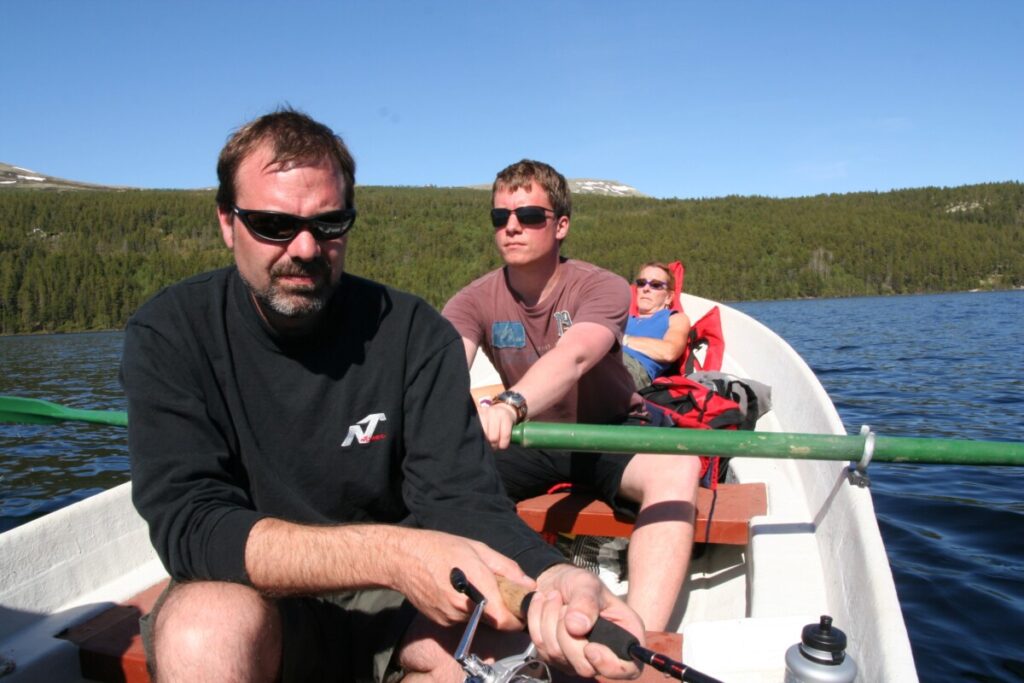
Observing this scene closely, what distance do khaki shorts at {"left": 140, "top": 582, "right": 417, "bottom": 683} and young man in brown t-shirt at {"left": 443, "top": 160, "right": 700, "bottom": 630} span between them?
2.72 ft

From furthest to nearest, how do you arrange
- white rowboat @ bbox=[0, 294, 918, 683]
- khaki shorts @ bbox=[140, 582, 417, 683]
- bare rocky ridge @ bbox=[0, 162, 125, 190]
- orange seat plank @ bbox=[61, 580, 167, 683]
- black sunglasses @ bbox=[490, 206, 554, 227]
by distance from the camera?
bare rocky ridge @ bbox=[0, 162, 125, 190] → black sunglasses @ bbox=[490, 206, 554, 227] → orange seat plank @ bbox=[61, 580, 167, 683] → white rowboat @ bbox=[0, 294, 918, 683] → khaki shorts @ bbox=[140, 582, 417, 683]

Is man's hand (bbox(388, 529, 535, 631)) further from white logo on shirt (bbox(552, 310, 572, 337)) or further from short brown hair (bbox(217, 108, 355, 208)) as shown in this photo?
white logo on shirt (bbox(552, 310, 572, 337))

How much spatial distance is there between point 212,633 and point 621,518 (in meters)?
1.62

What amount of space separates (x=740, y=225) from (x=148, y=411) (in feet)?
346

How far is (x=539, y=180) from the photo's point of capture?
9.89 ft

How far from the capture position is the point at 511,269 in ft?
9.96


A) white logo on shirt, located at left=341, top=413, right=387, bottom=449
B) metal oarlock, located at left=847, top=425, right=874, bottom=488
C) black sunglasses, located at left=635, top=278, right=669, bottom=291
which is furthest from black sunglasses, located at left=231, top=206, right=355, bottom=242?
black sunglasses, located at left=635, top=278, right=669, bottom=291

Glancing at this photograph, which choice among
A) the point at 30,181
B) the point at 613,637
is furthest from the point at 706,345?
the point at 30,181

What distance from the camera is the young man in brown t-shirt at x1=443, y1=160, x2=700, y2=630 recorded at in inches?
101

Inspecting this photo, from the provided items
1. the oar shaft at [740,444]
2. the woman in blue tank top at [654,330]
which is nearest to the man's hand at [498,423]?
the oar shaft at [740,444]

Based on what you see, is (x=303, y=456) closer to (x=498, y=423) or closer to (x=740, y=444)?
(x=498, y=423)

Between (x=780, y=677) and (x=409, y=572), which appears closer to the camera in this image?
(x=409, y=572)

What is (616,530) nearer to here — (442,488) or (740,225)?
(442,488)

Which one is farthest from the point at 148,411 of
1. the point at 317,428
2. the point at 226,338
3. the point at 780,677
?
the point at 780,677
